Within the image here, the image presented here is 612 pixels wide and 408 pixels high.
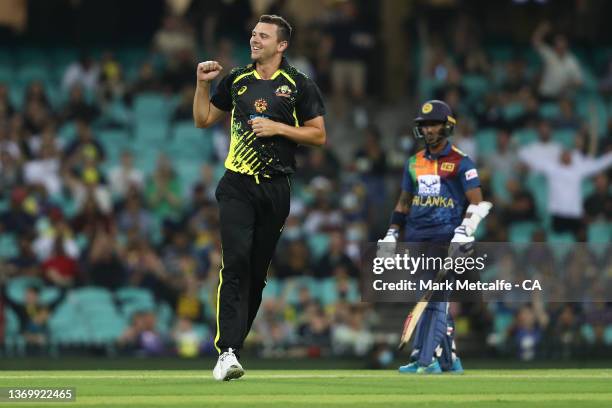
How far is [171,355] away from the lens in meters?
20.6

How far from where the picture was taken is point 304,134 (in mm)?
11398

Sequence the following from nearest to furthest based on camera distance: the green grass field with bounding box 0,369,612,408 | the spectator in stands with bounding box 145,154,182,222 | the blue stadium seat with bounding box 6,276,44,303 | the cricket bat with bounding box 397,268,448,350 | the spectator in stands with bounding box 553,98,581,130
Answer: the green grass field with bounding box 0,369,612,408 < the cricket bat with bounding box 397,268,448,350 < the blue stadium seat with bounding box 6,276,44,303 < the spectator in stands with bounding box 145,154,182,222 < the spectator in stands with bounding box 553,98,581,130

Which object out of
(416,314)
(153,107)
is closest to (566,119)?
(153,107)

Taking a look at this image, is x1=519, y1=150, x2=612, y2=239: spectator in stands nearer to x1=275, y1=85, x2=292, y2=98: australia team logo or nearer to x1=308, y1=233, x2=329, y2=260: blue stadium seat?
x1=308, y1=233, x2=329, y2=260: blue stadium seat

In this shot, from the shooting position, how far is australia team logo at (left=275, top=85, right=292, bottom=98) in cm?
1141

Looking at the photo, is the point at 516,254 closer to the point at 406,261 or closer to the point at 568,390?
the point at 406,261

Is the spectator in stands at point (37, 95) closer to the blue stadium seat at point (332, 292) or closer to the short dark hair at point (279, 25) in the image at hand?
the blue stadium seat at point (332, 292)

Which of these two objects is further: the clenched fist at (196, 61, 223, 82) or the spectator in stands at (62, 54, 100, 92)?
the spectator in stands at (62, 54, 100, 92)

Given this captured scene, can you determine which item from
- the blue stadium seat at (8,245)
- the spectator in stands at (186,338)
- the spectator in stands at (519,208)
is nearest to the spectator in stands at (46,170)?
the blue stadium seat at (8,245)

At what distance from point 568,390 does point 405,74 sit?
16.3 metres

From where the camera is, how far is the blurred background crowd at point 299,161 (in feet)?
68.8

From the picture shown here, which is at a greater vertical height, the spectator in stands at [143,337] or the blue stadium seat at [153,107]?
the blue stadium seat at [153,107]

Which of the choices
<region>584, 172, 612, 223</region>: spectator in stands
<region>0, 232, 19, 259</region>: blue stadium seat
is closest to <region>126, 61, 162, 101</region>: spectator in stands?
<region>0, 232, 19, 259</region>: blue stadium seat

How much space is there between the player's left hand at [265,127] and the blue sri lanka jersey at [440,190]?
7.92 feet
